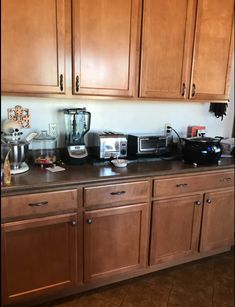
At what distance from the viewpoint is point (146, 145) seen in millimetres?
2357

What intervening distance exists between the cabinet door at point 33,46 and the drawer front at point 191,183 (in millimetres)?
1058

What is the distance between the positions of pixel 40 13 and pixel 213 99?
1599mm

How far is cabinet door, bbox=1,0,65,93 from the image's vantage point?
5.55ft

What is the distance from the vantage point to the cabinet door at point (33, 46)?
5.55ft

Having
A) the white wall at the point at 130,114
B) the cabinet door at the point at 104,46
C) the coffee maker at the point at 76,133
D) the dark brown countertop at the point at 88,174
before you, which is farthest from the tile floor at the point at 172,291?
the cabinet door at the point at 104,46

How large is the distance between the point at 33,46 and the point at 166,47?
103cm

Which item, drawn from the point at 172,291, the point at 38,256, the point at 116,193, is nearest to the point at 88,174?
the point at 116,193

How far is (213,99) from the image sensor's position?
8.15ft

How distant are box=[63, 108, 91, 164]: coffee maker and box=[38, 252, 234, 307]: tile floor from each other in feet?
3.31

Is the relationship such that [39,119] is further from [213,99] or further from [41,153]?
[213,99]

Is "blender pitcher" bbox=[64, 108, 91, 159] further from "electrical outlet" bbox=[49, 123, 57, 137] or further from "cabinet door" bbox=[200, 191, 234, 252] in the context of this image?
"cabinet door" bbox=[200, 191, 234, 252]

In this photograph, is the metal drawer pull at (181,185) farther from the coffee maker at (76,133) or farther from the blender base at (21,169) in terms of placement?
the blender base at (21,169)

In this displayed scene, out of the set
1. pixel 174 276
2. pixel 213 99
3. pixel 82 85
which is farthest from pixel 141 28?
pixel 174 276

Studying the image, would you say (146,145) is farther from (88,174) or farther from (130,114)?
(88,174)
